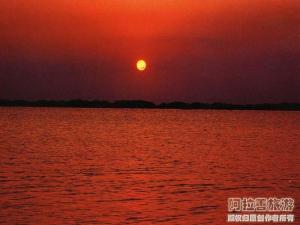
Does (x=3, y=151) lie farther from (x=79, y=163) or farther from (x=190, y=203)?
(x=190, y=203)

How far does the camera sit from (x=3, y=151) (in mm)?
59594

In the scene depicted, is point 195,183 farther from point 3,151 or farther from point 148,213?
point 3,151

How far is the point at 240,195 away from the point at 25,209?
11.4 meters

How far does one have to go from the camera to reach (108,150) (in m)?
63.8

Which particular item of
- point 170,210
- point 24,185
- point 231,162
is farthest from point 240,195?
point 231,162

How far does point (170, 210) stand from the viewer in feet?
92.9

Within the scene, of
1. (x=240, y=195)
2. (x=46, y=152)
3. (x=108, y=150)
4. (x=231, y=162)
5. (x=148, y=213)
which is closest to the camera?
(x=148, y=213)

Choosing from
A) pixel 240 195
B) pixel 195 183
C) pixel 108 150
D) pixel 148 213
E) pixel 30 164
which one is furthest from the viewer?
pixel 108 150

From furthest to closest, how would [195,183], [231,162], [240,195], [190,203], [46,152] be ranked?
[46,152] < [231,162] < [195,183] < [240,195] < [190,203]

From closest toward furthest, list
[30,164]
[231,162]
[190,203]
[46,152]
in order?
[190,203] < [30,164] < [231,162] < [46,152]

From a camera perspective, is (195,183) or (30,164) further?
(30,164)

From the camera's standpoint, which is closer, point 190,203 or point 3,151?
point 190,203

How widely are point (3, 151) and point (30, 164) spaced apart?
13.0 m

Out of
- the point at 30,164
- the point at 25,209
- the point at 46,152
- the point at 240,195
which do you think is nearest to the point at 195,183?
the point at 240,195
